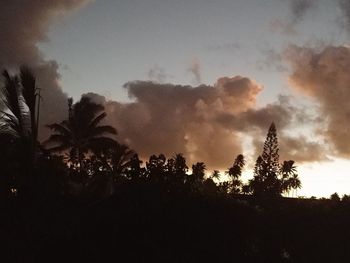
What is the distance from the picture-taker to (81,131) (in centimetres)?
3164

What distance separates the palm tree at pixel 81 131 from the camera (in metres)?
31.5

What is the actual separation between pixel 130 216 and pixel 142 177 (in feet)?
4.52

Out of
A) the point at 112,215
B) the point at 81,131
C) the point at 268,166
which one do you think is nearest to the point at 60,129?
the point at 81,131

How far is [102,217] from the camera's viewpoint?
12.1 metres

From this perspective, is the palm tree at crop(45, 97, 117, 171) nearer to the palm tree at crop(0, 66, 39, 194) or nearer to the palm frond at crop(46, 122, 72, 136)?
the palm frond at crop(46, 122, 72, 136)

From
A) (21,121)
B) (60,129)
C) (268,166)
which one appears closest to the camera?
(21,121)

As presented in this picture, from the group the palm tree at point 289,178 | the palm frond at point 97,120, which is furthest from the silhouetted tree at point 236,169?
the palm frond at point 97,120

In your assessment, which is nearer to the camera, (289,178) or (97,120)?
(97,120)

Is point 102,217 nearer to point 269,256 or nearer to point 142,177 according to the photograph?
point 142,177

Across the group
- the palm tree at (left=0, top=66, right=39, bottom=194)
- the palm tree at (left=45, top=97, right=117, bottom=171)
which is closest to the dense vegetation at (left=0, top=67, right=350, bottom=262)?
the palm tree at (left=0, top=66, right=39, bottom=194)

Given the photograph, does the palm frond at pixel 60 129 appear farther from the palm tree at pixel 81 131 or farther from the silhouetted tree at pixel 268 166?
the silhouetted tree at pixel 268 166

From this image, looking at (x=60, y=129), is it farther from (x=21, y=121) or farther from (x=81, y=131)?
(x=21, y=121)

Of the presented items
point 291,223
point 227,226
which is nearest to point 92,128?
point 291,223

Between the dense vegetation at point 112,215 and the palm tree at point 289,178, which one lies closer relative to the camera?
the dense vegetation at point 112,215
